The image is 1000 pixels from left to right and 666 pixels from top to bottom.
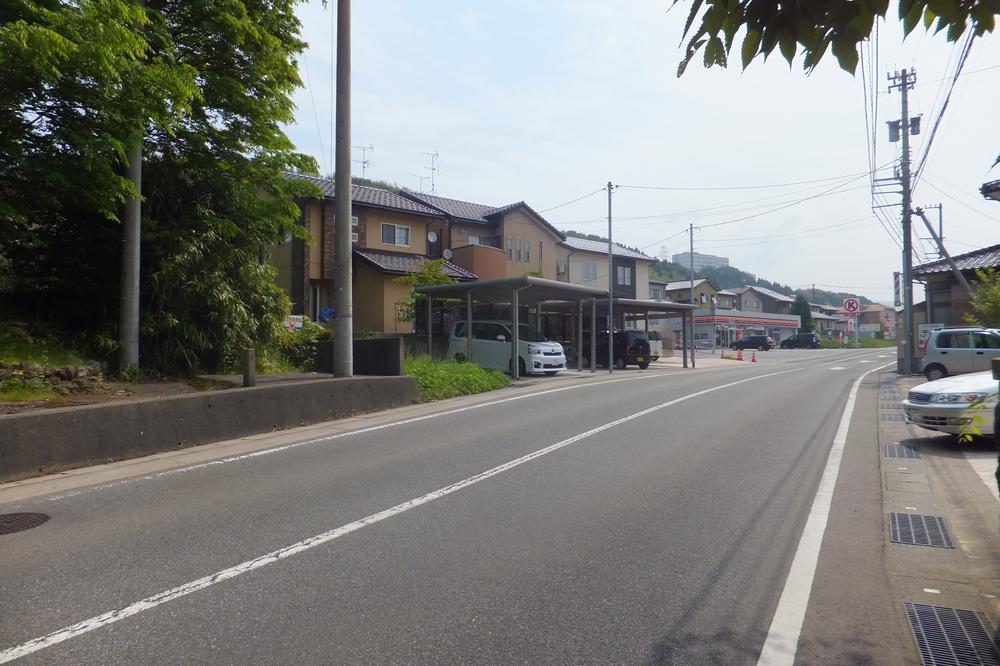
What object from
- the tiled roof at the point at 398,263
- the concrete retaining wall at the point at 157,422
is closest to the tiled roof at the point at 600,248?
the tiled roof at the point at 398,263

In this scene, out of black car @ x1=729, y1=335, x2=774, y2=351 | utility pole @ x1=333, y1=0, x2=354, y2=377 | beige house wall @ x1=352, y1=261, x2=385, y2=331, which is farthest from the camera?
black car @ x1=729, y1=335, x2=774, y2=351

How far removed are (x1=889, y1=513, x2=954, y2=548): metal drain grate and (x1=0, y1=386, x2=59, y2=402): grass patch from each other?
9.99m

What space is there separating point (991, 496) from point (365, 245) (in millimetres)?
24365

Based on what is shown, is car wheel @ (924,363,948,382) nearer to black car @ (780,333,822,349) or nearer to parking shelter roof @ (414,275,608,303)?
parking shelter roof @ (414,275,608,303)

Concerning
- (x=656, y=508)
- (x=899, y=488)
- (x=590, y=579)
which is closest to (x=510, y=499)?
(x=656, y=508)

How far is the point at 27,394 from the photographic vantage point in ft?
29.8

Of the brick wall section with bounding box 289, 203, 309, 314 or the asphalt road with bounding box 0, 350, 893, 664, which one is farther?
the brick wall section with bounding box 289, 203, 309, 314

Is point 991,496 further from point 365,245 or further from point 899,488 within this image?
point 365,245

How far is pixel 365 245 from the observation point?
92.3 feet

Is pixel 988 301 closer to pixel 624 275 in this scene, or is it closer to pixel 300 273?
pixel 300 273

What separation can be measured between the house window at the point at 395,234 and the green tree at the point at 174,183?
13.9 metres

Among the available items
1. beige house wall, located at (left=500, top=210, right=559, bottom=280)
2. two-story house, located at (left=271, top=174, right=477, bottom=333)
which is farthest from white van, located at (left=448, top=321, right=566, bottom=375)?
beige house wall, located at (left=500, top=210, right=559, bottom=280)

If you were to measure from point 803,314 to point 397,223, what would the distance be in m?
67.1

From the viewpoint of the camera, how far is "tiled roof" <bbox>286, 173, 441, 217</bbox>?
27906mm
